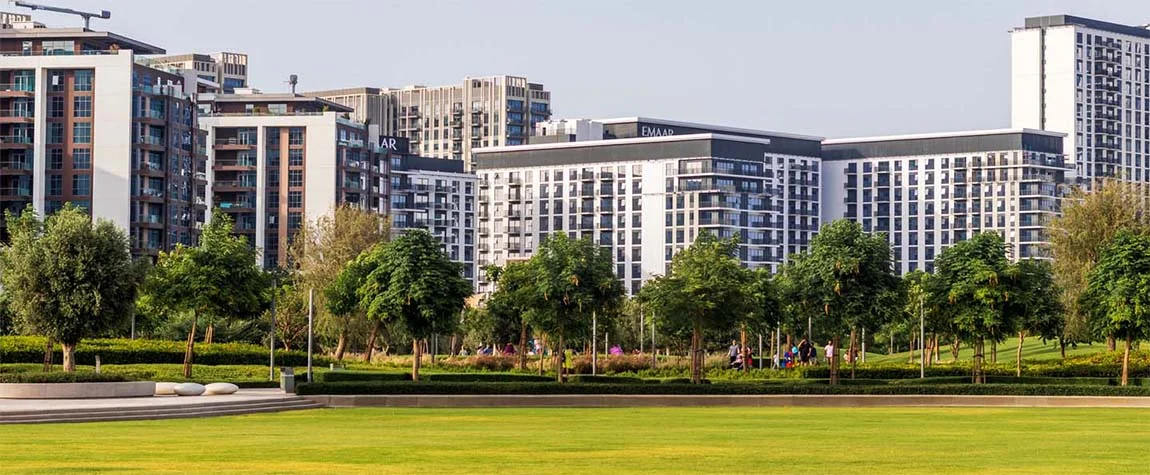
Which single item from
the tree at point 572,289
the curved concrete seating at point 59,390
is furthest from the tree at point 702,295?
the curved concrete seating at point 59,390

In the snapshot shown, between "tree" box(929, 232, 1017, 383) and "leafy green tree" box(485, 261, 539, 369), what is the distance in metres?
17.3

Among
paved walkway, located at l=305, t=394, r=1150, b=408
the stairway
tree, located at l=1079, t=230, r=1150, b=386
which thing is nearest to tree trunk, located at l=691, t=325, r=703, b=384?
paved walkway, located at l=305, t=394, r=1150, b=408

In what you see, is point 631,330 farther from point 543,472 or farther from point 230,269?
point 543,472

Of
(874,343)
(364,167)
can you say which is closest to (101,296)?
(874,343)

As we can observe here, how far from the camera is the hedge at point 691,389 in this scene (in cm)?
5828

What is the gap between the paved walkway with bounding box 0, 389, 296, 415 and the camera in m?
48.9

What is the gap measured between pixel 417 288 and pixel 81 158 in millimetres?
86533

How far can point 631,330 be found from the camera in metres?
129

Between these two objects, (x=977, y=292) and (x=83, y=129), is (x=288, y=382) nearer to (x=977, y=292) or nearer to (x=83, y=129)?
(x=977, y=292)

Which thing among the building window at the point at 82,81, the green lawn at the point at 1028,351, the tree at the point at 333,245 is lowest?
the green lawn at the point at 1028,351

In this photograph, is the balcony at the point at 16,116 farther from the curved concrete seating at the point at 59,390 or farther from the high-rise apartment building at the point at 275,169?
the curved concrete seating at the point at 59,390

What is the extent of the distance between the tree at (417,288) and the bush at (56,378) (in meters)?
13.5

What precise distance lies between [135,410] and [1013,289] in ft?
127

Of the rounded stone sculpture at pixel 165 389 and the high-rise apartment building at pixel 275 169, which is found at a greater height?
the high-rise apartment building at pixel 275 169
